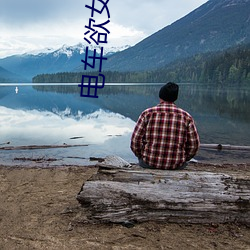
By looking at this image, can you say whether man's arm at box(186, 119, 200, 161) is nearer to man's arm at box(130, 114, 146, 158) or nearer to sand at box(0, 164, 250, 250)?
man's arm at box(130, 114, 146, 158)

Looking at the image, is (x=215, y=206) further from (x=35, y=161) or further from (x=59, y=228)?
(x=35, y=161)

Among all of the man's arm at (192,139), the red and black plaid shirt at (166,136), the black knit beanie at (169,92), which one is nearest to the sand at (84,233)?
the red and black plaid shirt at (166,136)

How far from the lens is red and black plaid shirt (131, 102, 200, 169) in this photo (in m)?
5.86

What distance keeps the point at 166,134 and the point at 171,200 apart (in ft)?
3.88

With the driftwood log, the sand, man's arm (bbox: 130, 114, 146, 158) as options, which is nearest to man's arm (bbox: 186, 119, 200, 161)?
the driftwood log

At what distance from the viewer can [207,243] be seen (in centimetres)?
512

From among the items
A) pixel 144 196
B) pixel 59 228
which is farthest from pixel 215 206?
pixel 59 228

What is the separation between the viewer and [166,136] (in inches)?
232

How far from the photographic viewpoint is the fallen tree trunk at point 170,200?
5.65 m

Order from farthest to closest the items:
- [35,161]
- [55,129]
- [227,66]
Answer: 1. [227,66]
2. [55,129]
3. [35,161]

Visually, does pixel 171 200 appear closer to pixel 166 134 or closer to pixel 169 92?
pixel 166 134

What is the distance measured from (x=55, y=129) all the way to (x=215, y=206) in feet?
69.2

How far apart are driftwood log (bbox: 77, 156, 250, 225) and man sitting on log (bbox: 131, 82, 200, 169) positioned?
1.61 ft

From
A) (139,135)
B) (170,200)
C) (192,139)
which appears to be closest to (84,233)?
(170,200)
